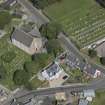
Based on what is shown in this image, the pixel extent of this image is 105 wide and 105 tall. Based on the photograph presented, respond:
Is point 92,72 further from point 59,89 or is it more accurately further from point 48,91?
point 48,91

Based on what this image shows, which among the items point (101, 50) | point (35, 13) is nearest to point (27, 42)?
point (35, 13)

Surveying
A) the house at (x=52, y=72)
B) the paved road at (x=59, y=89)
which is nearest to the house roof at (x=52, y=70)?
the house at (x=52, y=72)

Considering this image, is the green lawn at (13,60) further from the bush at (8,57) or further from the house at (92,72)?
the house at (92,72)

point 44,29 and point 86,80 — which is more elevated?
point 44,29

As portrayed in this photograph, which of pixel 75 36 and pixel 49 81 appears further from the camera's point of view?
pixel 75 36

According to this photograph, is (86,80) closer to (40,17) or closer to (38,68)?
(38,68)

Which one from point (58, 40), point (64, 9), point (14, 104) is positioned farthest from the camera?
point (64, 9)

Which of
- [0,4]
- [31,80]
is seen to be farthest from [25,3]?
[31,80]
